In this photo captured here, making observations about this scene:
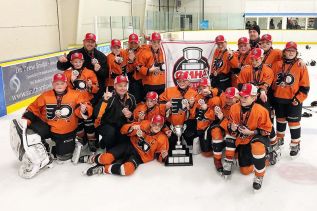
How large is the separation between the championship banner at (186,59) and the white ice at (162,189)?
1129 mm

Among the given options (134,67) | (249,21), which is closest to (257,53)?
(134,67)

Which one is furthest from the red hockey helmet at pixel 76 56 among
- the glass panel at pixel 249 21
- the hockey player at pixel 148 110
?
the glass panel at pixel 249 21

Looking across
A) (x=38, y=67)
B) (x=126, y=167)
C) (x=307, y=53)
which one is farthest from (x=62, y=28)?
(x=307, y=53)

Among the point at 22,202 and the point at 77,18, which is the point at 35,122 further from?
the point at 77,18

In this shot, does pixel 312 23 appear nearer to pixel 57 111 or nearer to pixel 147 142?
pixel 147 142

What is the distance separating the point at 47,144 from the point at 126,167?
3.38 ft

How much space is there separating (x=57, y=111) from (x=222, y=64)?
2218 mm

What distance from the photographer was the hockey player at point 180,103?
3707 mm

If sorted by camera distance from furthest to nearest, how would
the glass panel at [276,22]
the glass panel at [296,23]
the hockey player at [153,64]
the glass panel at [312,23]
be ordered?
the glass panel at [276,22] < the glass panel at [296,23] < the glass panel at [312,23] < the hockey player at [153,64]

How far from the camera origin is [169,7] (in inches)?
829

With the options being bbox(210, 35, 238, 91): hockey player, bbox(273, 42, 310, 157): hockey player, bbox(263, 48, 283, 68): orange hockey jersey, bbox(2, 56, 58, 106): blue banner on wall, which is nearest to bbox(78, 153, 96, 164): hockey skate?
bbox(210, 35, 238, 91): hockey player

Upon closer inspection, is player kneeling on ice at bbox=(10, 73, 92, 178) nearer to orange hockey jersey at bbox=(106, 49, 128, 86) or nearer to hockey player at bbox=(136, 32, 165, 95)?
orange hockey jersey at bbox=(106, 49, 128, 86)

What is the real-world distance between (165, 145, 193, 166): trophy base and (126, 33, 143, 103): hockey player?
46.7 inches

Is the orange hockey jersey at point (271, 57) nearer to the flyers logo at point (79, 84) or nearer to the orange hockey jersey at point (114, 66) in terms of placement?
the orange hockey jersey at point (114, 66)
